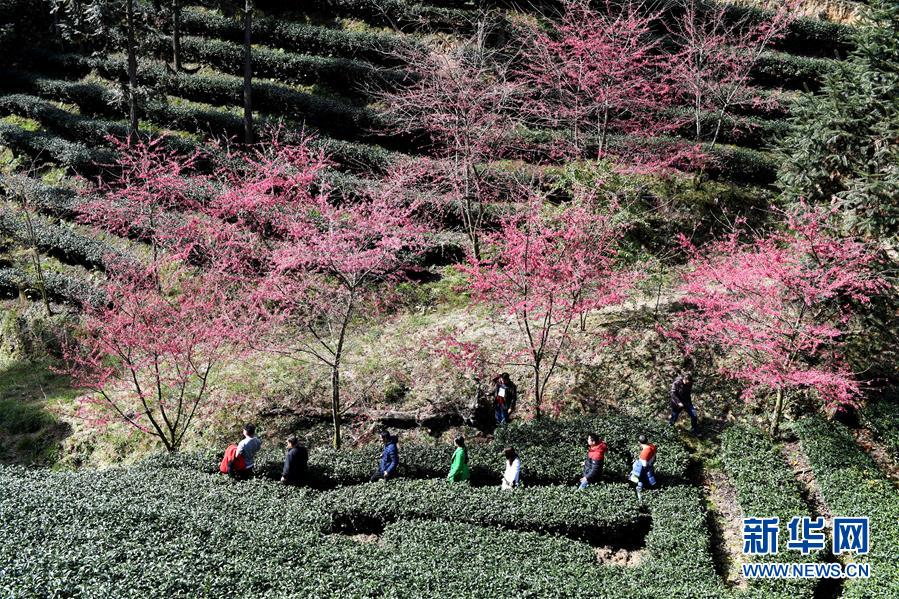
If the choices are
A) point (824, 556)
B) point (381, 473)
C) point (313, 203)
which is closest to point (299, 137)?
point (313, 203)

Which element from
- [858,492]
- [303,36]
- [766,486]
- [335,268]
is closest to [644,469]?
[766,486]

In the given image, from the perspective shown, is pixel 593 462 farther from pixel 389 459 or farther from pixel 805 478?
pixel 805 478

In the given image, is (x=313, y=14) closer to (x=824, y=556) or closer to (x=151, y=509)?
(x=151, y=509)

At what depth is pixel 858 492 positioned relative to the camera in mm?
10750

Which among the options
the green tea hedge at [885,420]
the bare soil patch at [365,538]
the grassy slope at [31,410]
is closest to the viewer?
the bare soil patch at [365,538]

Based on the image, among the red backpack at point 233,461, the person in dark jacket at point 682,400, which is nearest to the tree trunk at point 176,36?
the red backpack at point 233,461

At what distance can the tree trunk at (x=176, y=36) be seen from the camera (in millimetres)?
25891

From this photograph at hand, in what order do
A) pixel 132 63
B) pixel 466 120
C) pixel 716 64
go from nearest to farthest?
1. pixel 466 120
2. pixel 132 63
3. pixel 716 64

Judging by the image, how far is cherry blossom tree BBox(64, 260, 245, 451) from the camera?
44.7ft

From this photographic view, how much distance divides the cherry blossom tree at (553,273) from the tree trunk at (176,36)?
18930 mm

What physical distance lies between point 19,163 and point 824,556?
2743cm

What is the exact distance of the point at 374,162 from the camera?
71.0 feet

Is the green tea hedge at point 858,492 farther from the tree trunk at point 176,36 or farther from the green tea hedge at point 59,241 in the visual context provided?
the tree trunk at point 176,36

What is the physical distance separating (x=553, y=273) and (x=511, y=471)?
14.2 ft
